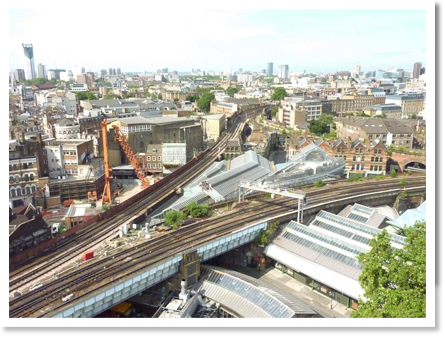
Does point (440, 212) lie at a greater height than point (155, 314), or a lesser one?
greater

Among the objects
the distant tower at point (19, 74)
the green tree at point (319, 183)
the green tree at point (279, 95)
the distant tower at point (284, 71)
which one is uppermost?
the distant tower at point (284, 71)

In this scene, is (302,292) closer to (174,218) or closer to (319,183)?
(174,218)

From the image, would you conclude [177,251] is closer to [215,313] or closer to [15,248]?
[215,313]

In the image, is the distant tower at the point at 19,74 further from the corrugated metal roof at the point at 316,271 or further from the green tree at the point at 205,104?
the corrugated metal roof at the point at 316,271

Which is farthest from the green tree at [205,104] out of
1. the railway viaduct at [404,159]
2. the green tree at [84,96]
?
the railway viaduct at [404,159]

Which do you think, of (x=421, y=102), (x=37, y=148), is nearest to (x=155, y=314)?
(x=37, y=148)

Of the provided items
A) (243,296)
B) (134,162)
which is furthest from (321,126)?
(243,296)
